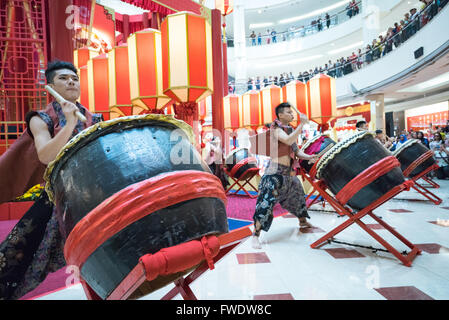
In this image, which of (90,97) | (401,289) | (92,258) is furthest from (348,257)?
(90,97)

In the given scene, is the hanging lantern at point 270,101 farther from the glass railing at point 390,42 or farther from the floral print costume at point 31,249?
the glass railing at point 390,42

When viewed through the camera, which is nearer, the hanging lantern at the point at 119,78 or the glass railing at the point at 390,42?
the hanging lantern at the point at 119,78

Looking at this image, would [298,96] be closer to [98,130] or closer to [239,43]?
[98,130]

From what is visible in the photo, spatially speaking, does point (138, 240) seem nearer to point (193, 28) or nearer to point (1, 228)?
point (193, 28)

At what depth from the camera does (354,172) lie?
1731mm

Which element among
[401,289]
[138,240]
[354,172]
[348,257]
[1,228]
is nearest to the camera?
[138,240]

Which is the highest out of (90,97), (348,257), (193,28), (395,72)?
(395,72)

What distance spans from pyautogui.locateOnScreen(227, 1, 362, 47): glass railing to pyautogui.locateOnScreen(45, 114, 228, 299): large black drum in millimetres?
15948

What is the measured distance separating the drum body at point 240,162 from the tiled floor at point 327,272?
2.13 meters

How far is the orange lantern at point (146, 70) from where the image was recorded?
2.51 m

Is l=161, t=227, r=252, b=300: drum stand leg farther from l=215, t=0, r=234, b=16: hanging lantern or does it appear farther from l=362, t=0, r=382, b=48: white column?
l=362, t=0, r=382, b=48: white column

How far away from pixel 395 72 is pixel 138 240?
34.1 ft

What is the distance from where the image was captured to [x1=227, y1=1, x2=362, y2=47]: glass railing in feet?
45.6

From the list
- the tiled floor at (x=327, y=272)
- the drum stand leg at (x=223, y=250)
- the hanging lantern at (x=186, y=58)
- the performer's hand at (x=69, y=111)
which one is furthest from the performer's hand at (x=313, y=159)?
the performer's hand at (x=69, y=111)
